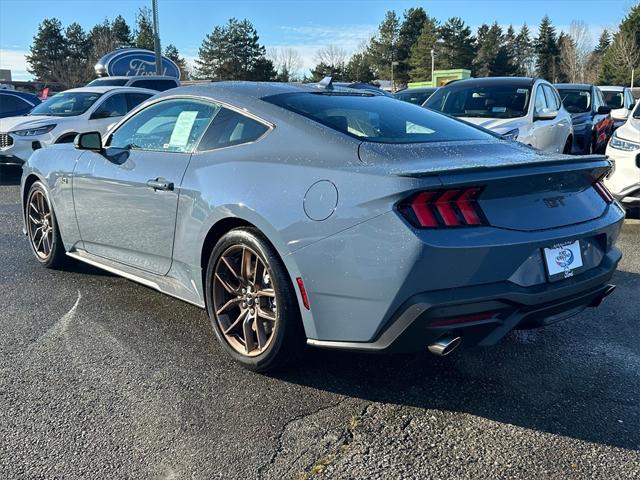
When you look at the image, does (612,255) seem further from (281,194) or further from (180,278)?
(180,278)

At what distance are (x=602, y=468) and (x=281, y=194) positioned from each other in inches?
69.5

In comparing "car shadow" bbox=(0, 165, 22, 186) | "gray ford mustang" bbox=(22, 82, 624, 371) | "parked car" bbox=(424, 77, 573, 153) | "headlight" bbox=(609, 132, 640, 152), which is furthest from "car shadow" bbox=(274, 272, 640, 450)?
"car shadow" bbox=(0, 165, 22, 186)

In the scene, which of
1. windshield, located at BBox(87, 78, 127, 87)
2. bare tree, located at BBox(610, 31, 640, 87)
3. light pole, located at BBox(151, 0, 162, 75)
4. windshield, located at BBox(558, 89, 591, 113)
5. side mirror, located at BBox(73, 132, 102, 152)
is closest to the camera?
side mirror, located at BBox(73, 132, 102, 152)

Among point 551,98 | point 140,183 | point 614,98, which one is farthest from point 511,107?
point 614,98

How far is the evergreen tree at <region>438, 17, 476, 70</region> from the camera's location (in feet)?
232

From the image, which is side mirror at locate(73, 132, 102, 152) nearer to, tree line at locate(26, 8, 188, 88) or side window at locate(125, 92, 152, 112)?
side window at locate(125, 92, 152, 112)

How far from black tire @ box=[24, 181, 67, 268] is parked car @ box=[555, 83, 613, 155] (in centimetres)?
887

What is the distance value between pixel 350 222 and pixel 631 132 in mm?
5374

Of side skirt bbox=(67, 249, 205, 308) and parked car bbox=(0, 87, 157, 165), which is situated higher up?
parked car bbox=(0, 87, 157, 165)

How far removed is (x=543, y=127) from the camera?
824cm

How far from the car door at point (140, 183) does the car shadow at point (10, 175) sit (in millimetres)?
7863

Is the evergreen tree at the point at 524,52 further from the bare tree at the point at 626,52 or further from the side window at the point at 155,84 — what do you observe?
the side window at the point at 155,84

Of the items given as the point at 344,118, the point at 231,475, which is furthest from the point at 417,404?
the point at 344,118

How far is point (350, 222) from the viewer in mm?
2619
